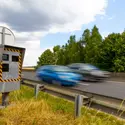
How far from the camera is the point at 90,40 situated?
214ft

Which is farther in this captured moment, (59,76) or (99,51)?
(99,51)

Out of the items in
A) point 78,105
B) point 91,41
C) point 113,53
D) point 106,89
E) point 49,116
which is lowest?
point 49,116

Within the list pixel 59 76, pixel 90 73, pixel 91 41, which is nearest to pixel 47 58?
pixel 91 41

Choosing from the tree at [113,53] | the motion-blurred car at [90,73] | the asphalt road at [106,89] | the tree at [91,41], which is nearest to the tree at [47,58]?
the tree at [91,41]

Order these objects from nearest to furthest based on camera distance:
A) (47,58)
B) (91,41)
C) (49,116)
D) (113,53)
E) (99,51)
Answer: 1. (49,116)
2. (113,53)
3. (99,51)
4. (91,41)
5. (47,58)

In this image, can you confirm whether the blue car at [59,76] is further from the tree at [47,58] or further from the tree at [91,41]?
the tree at [47,58]

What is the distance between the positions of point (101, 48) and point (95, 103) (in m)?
44.7

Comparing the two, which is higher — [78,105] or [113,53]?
[113,53]

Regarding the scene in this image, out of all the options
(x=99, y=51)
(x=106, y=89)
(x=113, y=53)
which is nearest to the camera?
(x=106, y=89)

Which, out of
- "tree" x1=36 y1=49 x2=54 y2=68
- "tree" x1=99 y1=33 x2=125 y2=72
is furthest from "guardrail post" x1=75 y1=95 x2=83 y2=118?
"tree" x1=36 y1=49 x2=54 y2=68

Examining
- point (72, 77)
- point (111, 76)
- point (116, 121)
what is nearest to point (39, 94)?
point (116, 121)

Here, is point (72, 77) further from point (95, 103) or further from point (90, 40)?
point (90, 40)

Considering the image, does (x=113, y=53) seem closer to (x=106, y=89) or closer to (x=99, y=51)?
(x=99, y=51)

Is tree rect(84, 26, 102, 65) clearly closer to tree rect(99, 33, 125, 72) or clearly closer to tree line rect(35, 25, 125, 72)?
tree line rect(35, 25, 125, 72)
